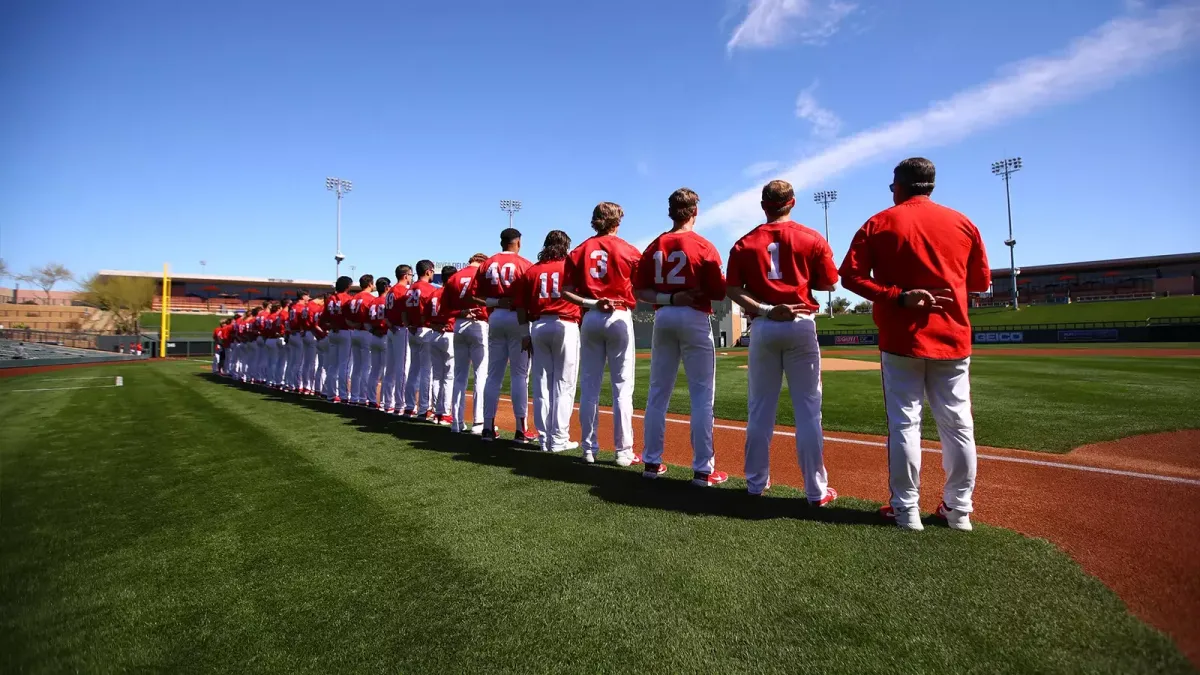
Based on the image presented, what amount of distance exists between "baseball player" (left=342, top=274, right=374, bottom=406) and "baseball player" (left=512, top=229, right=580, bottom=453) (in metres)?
4.69

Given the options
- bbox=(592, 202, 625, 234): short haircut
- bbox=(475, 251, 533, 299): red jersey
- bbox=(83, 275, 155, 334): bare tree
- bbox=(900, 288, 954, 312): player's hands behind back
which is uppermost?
bbox=(83, 275, 155, 334): bare tree

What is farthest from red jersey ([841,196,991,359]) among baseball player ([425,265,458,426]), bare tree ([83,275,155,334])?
bare tree ([83,275,155,334])

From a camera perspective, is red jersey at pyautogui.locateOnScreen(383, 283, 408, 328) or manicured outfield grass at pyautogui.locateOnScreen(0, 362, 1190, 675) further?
red jersey at pyautogui.locateOnScreen(383, 283, 408, 328)

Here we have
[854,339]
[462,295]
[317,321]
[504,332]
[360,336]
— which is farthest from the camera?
[854,339]

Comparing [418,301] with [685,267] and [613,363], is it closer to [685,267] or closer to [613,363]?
[613,363]

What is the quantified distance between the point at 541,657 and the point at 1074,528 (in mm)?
3160

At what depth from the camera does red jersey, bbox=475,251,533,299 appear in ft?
19.7

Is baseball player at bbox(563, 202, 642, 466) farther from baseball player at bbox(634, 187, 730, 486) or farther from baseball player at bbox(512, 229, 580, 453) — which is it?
baseball player at bbox(634, 187, 730, 486)

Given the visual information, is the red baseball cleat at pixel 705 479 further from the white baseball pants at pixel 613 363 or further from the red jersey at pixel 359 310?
the red jersey at pixel 359 310

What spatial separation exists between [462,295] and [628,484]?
350 centimetres

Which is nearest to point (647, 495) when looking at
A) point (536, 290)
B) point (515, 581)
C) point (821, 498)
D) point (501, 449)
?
point (821, 498)

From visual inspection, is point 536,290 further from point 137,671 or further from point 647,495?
point 137,671

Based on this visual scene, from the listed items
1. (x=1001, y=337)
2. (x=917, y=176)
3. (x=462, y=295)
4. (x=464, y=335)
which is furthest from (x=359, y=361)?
(x=1001, y=337)

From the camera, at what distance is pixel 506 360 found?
21.0 feet
